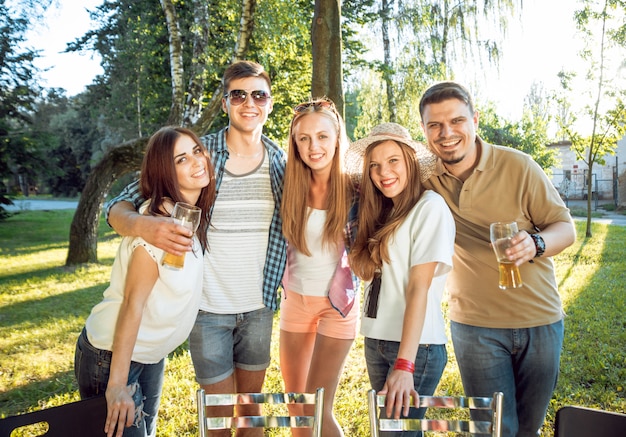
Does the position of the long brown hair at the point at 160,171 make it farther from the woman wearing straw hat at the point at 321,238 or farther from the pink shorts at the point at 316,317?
the pink shorts at the point at 316,317

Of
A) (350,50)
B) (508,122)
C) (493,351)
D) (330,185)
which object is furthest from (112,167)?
(508,122)

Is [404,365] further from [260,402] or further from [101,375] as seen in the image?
[101,375]

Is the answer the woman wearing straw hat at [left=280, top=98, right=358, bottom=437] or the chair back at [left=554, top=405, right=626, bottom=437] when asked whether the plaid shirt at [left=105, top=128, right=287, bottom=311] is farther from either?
the chair back at [left=554, top=405, right=626, bottom=437]

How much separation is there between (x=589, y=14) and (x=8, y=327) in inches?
597

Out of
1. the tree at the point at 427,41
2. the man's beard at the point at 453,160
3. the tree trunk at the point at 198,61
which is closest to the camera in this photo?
the man's beard at the point at 453,160

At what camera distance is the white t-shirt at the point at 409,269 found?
236 centimetres

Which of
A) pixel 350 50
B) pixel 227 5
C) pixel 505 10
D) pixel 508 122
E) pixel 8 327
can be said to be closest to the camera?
pixel 8 327

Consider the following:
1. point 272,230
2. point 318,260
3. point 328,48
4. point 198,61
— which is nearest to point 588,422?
point 318,260

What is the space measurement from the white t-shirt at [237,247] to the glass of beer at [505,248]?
124 centimetres

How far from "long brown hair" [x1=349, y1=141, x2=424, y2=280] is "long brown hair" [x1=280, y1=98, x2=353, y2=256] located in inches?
6.7

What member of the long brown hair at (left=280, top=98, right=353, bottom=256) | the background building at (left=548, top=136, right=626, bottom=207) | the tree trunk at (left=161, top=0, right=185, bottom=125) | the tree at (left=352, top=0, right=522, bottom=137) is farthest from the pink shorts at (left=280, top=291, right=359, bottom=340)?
the background building at (left=548, top=136, right=626, bottom=207)

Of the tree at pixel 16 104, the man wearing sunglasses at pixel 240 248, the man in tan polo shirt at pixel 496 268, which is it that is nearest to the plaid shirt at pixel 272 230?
the man wearing sunglasses at pixel 240 248

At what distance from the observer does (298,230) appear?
2857 millimetres

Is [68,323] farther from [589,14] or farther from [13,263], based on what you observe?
[589,14]
